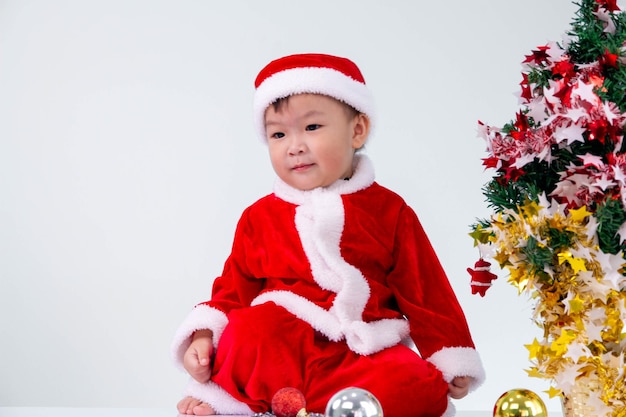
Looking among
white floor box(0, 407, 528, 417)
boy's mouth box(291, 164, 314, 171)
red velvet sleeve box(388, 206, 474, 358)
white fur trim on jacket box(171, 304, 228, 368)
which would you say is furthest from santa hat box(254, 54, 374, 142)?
white floor box(0, 407, 528, 417)

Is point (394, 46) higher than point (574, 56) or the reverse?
higher

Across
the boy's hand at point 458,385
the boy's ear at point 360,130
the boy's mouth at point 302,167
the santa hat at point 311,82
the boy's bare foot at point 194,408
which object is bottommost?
the boy's hand at point 458,385

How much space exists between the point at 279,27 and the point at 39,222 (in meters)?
0.98

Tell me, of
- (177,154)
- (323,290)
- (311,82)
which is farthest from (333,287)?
(177,154)

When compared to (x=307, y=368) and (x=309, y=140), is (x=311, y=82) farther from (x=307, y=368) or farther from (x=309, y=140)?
(x=307, y=368)

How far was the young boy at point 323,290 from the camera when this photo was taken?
1.60 meters

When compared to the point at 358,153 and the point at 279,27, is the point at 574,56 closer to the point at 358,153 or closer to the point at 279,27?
the point at 358,153

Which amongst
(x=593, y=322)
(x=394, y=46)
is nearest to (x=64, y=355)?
(x=394, y=46)

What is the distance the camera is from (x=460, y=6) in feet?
9.14

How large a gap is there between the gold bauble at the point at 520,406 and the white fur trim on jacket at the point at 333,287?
1.14 feet

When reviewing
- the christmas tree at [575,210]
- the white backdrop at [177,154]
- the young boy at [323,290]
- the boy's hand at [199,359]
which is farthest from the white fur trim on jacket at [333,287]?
the white backdrop at [177,154]

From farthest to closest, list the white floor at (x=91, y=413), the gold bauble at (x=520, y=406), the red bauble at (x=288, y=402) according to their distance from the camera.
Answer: the white floor at (x=91, y=413)
the red bauble at (x=288, y=402)
the gold bauble at (x=520, y=406)

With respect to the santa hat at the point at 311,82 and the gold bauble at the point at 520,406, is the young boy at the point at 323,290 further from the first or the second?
the gold bauble at the point at 520,406

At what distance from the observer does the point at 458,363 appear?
1635 mm
